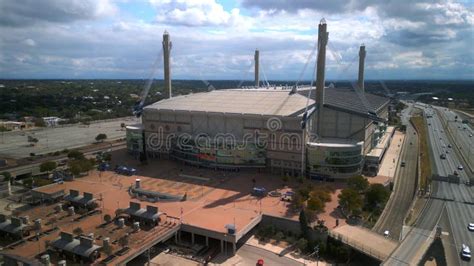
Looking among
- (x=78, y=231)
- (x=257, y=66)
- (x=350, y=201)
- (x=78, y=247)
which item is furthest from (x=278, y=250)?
(x=257, y=66)

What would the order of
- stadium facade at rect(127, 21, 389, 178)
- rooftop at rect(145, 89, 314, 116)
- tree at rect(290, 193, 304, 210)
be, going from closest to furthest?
1. tree at rect(290, 193, 304, 210)
2. stadium facade at rect(127, 21, 389, 178)
3. rooftop at rect(145, 89, 314, 116)

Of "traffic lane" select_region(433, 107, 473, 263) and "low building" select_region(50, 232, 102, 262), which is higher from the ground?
"low building" select_region(50, 232, 102, 262)

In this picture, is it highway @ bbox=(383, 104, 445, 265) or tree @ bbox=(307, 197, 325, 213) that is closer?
highway @ bbox=(383, 104, 445, 265)

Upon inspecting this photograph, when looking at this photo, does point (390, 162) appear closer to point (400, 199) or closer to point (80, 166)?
point (400, 199)

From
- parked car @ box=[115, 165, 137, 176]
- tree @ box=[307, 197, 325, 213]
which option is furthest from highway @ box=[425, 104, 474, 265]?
parked car @ box=[115, 165, 137, 176]

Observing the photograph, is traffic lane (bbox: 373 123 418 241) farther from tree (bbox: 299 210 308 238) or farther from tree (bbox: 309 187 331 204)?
tree (bbox: 299 210 308 238)

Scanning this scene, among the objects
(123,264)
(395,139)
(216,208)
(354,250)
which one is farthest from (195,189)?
(395,139)
